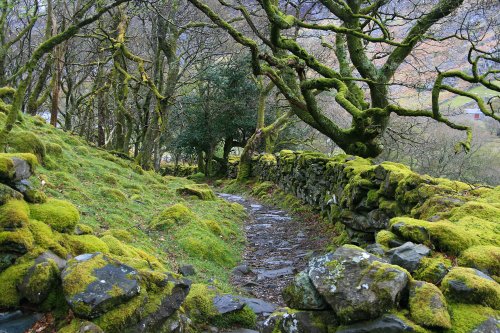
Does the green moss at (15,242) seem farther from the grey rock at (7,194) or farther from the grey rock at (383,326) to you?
the grey rock at (383,326)

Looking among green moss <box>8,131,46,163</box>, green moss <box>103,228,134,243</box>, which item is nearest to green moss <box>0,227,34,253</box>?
green moss <box>103,228,134,243</box>

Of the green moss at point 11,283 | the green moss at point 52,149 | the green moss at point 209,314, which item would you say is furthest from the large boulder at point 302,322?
the green moss at point 52,149

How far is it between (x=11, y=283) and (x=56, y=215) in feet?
3.91

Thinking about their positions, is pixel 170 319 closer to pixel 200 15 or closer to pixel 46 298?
pixel 46 298

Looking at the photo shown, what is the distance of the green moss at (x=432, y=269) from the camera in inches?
142

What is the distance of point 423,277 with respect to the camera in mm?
3660

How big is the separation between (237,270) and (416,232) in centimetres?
462

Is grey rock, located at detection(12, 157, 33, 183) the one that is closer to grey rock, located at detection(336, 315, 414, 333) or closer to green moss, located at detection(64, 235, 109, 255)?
green moss, located at detection(64, 235, 109, 255)

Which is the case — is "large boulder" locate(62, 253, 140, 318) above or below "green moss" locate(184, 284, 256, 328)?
above

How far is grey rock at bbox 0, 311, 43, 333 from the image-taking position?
3.87 meters

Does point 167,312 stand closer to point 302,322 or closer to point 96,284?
point 96,284

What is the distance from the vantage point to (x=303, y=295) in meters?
3.66

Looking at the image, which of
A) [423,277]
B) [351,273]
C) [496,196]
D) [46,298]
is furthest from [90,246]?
[496,196]

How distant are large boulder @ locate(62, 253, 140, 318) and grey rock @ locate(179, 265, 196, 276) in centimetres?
273
